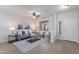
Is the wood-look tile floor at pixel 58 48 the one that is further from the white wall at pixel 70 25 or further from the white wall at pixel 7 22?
the white wall at pixel 7 22

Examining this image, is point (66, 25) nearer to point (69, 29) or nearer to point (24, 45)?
point (69, 29)

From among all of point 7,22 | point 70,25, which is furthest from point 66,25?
point 7,22

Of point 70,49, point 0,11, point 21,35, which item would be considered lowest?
point 70,49

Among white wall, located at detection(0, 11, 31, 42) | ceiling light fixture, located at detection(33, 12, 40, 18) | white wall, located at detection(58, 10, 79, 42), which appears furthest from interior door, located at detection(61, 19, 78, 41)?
white wall, located at detection(0, 11, 31, 42)

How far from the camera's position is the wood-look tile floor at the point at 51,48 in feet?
6.59

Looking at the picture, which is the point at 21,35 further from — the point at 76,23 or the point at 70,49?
the point at 76,23

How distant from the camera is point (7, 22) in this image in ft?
6.75

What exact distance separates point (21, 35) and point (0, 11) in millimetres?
726

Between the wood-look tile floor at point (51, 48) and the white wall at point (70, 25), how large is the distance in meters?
0.14

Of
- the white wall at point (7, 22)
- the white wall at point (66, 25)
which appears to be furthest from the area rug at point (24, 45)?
the white wall at point (66, 25)

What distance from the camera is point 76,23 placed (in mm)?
2064

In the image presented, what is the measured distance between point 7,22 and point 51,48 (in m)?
1.21

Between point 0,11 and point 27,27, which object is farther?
point 27,27
